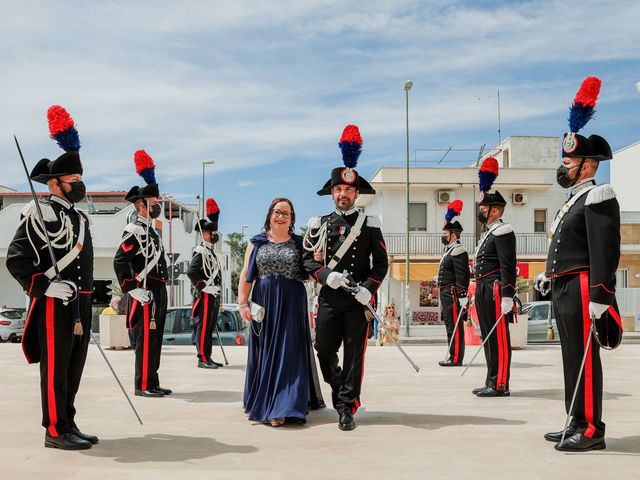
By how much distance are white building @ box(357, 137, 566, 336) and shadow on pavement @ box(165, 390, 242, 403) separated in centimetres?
2636

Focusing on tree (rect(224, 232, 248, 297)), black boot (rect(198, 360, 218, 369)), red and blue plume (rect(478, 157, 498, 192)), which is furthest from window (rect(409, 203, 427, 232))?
tree (rect(224, 232, 248, 297))

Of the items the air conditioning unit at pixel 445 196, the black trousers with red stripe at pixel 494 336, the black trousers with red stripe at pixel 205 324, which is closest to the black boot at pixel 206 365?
the black trousers with red stripe at pixel 205 324

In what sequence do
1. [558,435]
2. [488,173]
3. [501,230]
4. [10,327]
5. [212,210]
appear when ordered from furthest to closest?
1. [10,327]
2. [212,210]
3. [488,173]
4. [501,230]
5. [558,435]

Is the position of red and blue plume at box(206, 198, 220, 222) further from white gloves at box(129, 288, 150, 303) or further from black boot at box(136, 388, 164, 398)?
black boot at box(136, 388, 164, 398)

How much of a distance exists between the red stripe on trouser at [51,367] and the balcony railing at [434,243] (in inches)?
1169

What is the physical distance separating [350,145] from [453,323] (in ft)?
15.7

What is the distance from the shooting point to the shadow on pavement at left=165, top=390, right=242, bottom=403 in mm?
7090

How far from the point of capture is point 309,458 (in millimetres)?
4707

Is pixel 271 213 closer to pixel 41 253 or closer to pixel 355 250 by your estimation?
pixel 355 250

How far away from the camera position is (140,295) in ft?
24.2

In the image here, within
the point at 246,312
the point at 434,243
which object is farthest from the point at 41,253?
the point at 434,243

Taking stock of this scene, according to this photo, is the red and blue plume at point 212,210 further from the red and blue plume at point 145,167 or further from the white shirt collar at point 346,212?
the white shirt collar at point 346,212

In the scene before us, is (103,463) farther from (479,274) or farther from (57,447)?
(479,274)

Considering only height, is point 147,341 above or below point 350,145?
below
